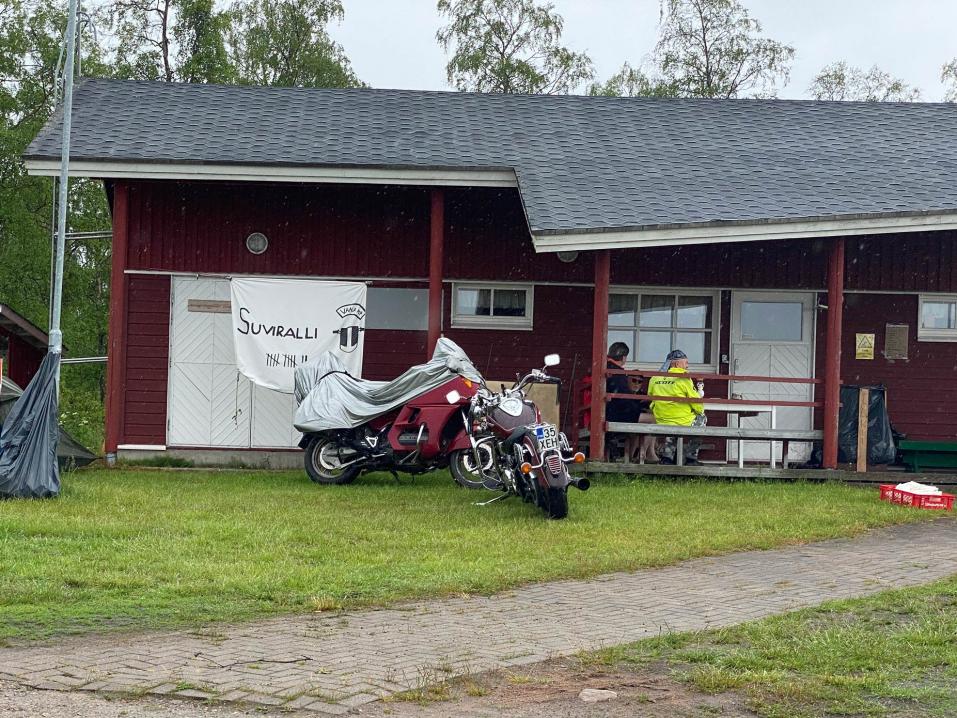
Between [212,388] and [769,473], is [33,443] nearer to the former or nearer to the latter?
[212,388]

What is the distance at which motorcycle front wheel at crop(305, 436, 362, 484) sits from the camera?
14039mm

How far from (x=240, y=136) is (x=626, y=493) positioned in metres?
7.37

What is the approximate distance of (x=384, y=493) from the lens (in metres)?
13.1

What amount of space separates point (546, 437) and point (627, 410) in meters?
4.34

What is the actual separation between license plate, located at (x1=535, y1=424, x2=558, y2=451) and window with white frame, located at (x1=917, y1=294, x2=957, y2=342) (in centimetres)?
829

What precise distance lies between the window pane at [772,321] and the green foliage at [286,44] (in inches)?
1016

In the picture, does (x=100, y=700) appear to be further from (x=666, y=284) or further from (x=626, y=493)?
(x=666, y=284)

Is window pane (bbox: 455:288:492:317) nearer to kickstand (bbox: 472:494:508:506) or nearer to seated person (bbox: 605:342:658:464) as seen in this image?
seated person (bbox: 605:342:658:464)

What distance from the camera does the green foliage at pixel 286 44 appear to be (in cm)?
4051

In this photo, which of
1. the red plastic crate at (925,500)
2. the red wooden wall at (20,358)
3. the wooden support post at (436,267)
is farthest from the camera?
the red wooden wall at (20,358)

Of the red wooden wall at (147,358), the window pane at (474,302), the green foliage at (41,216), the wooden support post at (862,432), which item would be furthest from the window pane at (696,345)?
the green foliage at (41,216)

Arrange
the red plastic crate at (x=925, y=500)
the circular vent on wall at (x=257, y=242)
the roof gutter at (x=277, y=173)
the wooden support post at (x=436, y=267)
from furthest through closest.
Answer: the circular vent on wall at (x=257, y=242) < the wooden support post at (x=436, y=267) < the roof gutter at (x=277, y=173) < the red plastic crate at (x=925, y=500)

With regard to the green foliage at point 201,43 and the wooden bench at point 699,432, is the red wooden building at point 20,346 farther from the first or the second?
the green foliage at point 201,43

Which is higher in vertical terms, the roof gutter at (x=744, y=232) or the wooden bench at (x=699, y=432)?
the roof gutter at (x=744, y=232)
